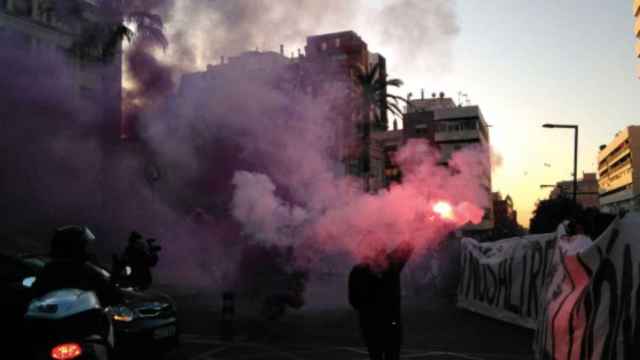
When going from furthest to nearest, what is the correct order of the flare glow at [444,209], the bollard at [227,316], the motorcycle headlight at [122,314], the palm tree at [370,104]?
1. the palm tree at [370,104]
2. the bollard at [227,316]
3. the flare glow at [444,209]
4. the motorcycle headlight at [122,314]

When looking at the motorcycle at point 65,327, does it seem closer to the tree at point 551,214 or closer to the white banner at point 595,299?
the white banner at point 595,299

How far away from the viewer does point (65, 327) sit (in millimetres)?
3910

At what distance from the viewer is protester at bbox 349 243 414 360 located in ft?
20.6

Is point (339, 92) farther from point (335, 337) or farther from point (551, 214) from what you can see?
point (551, 214)

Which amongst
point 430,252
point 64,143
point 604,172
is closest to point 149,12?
point 64,143

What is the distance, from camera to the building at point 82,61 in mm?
21281

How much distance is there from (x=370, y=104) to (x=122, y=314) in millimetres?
19945

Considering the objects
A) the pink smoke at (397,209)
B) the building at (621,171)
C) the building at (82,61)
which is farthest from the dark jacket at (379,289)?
the building at (621,171)

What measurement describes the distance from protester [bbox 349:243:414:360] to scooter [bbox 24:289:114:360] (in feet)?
9.94

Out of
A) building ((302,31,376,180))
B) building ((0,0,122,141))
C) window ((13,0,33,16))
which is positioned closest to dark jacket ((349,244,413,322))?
building ((302,31,376,180))

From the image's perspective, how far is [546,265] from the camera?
454 inches

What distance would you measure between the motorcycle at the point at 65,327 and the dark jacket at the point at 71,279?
0.41m

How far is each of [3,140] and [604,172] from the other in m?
123

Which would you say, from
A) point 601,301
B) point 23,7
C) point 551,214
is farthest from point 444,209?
point 551,214
